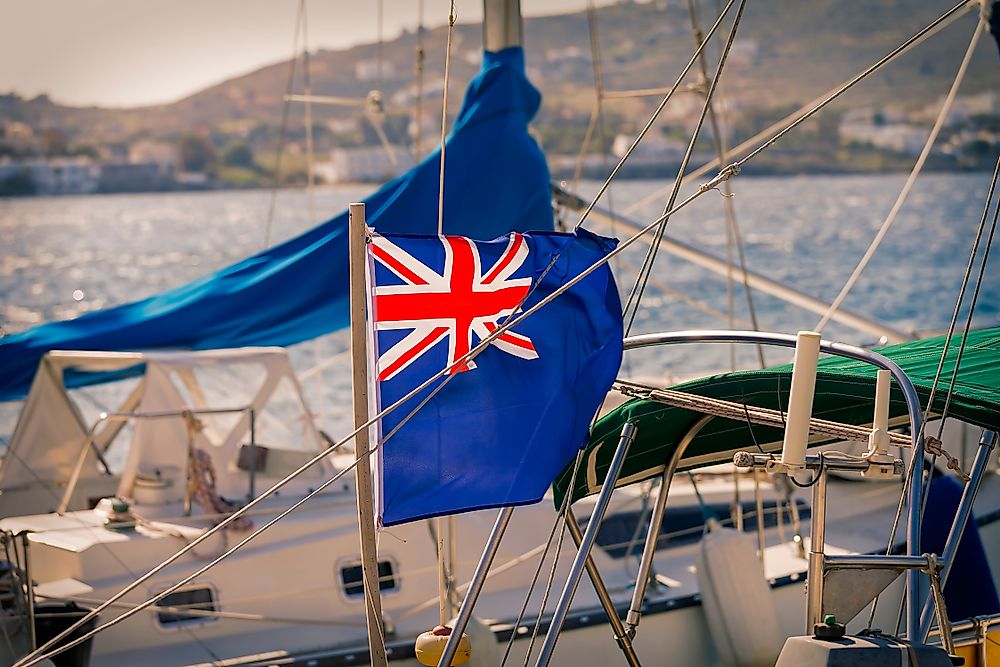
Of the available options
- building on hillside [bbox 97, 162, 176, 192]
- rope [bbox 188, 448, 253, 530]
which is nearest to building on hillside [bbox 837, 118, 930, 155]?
building on hillside [bbox 97, 162, 176, 192]

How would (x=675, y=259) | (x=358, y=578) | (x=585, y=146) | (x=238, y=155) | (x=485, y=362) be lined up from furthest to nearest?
(x=238, y=155) < (x=675, y=259) < (x=585, y=146) < (x=358, y=578) < (x=485, y=362)

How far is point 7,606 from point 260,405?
2.06m

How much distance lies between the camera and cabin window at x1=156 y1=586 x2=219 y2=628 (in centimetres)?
739

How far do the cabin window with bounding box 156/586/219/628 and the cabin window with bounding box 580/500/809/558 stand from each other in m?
2.33

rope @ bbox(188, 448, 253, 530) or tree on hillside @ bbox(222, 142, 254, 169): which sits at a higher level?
tree on hillside @ bbox(222, 142, 254, 169)

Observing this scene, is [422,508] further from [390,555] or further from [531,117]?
[531,117]

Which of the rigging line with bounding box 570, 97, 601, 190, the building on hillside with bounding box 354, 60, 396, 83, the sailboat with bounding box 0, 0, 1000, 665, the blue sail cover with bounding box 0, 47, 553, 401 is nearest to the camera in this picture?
the sailboat with bounding box 0, 0, 1000, 665

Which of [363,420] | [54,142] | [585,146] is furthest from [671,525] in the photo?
[54,142]

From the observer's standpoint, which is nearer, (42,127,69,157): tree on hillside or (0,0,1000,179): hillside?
(0,0,1000,179): hillside

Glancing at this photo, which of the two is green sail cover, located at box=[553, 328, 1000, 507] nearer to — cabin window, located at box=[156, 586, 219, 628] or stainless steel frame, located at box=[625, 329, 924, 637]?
stainless steel frame, located at box=[625, 329, 924, 637]

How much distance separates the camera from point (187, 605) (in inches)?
292

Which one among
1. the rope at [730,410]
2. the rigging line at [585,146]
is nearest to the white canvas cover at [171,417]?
the rigging line at [585,146]

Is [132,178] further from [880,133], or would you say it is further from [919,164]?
[919,164]

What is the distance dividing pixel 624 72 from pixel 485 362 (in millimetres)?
71522
